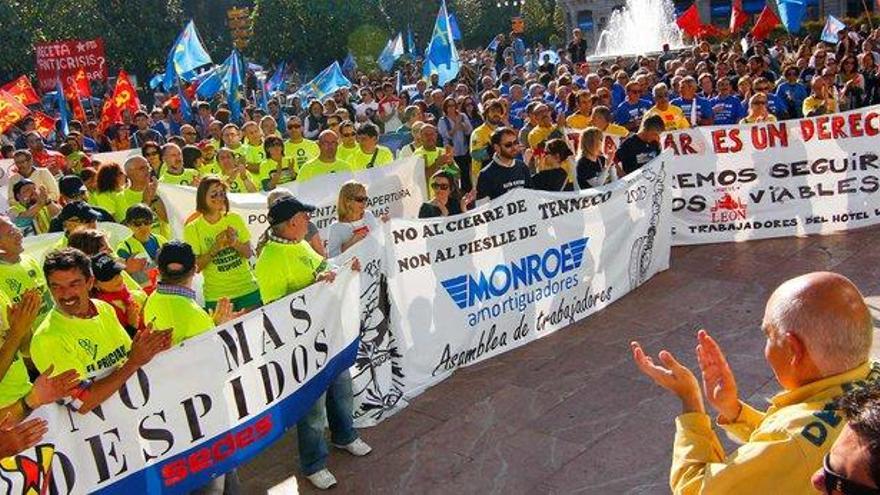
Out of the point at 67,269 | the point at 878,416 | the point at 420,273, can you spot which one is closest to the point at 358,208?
the point at 420,273

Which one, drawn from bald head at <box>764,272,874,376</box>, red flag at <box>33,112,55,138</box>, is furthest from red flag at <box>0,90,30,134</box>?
bald head at <box>764,272,874,376</box>

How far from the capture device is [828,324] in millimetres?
2387

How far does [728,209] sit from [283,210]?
5.91 metres

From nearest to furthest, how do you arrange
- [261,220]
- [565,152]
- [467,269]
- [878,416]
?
[878,416], [467,269], [565,152], [261,220]

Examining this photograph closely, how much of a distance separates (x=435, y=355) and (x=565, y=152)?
2.47 m

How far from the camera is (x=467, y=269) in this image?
6723mm

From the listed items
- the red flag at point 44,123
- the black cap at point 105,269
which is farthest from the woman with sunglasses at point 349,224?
the red flag at point 44,123

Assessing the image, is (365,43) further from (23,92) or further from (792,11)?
(792,11)

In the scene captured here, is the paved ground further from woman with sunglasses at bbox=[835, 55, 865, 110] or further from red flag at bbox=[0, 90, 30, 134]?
red flag at bbox=[0, 90, 30, 134]

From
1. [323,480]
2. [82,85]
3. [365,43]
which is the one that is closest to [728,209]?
[323,480]

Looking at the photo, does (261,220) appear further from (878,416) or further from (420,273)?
(878,416)

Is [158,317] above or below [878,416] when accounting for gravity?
below

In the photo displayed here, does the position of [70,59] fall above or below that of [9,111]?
above

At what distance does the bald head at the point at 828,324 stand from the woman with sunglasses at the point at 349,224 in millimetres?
3935
